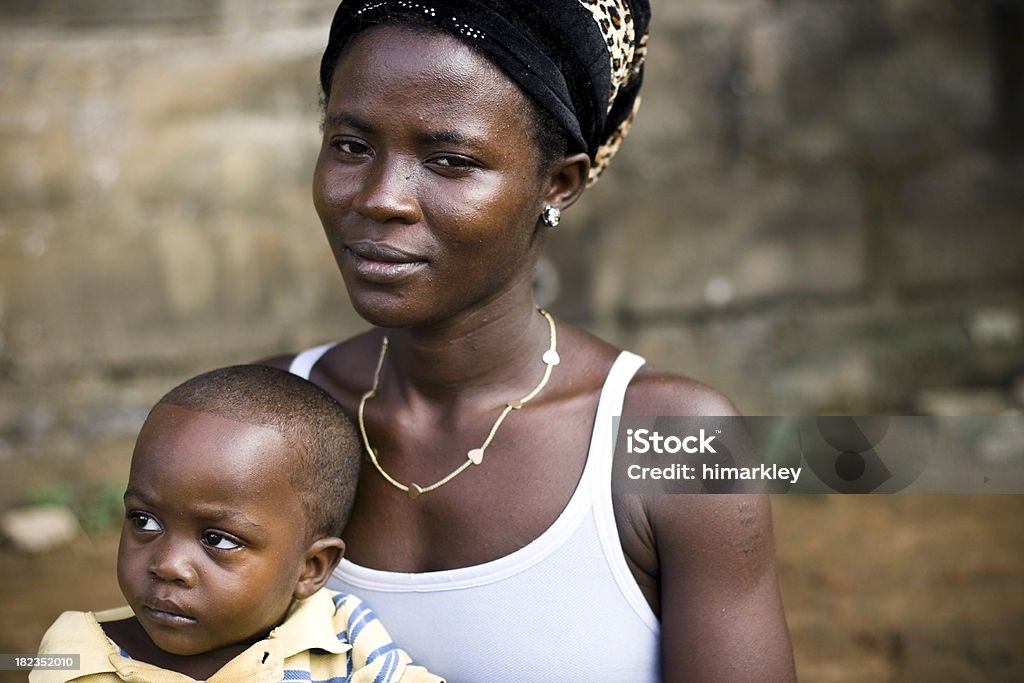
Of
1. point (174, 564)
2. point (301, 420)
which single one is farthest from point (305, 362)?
point (174, 564)

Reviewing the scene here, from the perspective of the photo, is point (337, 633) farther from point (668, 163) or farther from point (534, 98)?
point (668, 163)

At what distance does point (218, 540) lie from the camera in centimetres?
212

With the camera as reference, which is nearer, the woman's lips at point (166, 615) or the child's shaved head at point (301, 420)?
the woman's lips at point (166, 615)

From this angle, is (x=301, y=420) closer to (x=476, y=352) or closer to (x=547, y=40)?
(x=476, y=352)

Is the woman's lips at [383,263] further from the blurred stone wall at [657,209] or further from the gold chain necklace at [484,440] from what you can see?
the blurred stone wall at [657,209]

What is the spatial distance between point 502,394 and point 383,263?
0.43 metres

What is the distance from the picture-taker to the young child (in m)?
2.09

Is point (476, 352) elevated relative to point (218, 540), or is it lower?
elevated

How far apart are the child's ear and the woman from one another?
0.36 ft

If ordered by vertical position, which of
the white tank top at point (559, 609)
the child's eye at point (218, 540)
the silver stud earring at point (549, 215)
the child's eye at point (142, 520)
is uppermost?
the silver stud earring at point (549, 215)

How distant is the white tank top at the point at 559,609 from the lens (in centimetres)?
225

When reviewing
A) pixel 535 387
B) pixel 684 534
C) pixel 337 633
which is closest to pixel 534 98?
pixel 535 387

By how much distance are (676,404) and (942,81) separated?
3725 millimetres

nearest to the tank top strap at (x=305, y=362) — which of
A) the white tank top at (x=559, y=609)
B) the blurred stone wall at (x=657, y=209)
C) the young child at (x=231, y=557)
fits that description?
the young child at (x=231, y=557)
